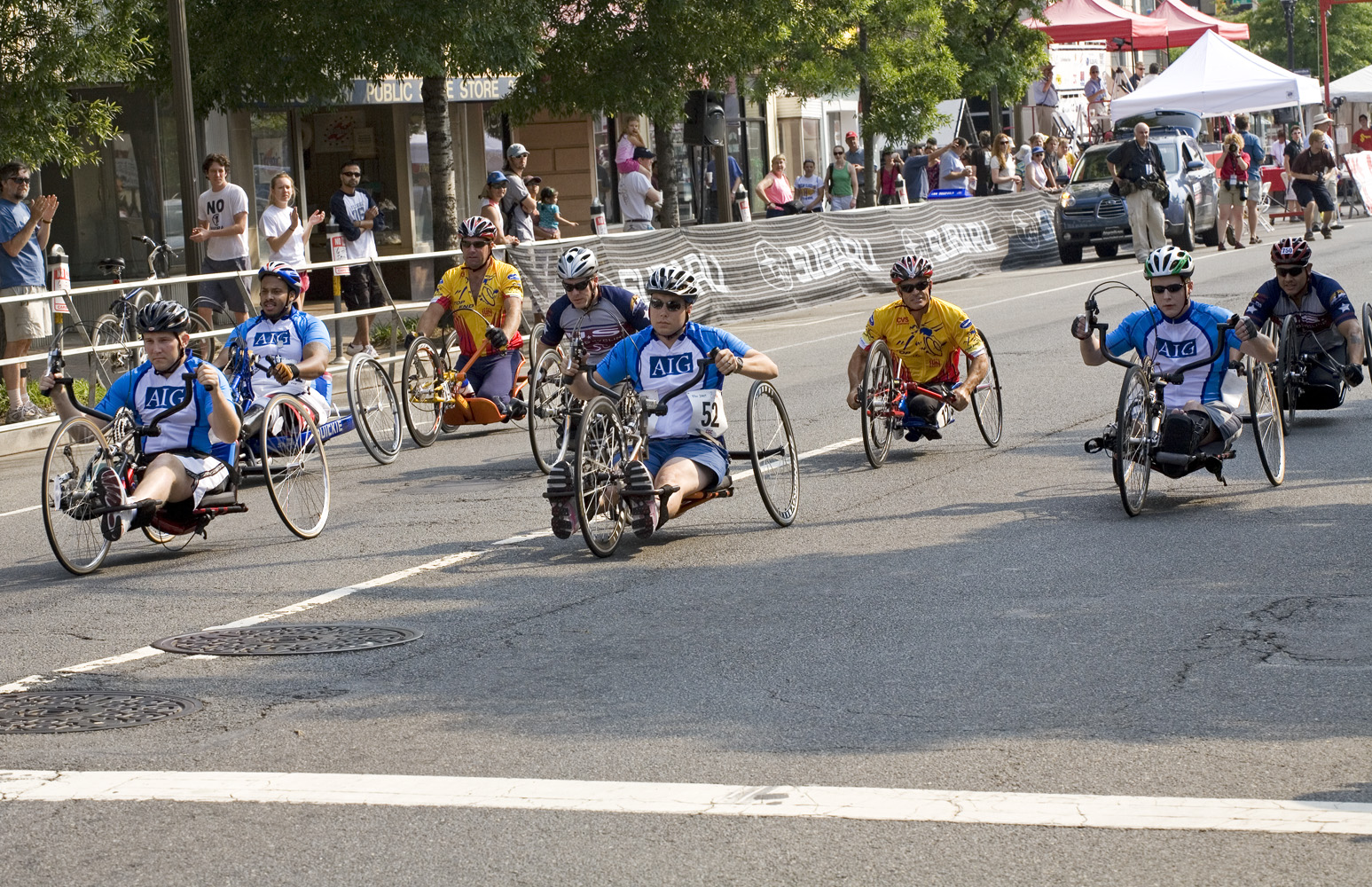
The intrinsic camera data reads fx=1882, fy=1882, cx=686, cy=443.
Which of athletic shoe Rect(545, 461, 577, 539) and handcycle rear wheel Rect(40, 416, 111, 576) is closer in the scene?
athletic shoe Rect(545, 461, 577, 539)

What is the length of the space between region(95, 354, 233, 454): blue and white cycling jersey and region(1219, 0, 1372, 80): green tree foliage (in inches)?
2860

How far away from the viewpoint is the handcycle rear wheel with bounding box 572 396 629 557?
9273 mm

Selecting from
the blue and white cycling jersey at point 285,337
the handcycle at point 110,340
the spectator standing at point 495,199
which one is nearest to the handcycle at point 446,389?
the blue and white cycling jersey at point 285,337

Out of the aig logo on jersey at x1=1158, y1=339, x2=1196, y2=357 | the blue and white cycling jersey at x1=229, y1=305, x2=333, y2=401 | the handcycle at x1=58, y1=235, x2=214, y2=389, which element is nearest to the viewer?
the aig logo on jersey at x1=1158, y1=339, x2=1196, y2=357

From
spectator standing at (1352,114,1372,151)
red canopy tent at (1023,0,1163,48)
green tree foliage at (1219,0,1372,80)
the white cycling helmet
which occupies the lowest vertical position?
the white cycling helmet

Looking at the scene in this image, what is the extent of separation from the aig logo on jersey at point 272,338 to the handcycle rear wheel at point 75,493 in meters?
2.58

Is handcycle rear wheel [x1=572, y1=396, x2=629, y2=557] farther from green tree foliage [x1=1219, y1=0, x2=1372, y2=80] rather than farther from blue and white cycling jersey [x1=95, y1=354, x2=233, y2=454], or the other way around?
green tree foliage [x1=1219, y1=0, x2=1372, y2=80]

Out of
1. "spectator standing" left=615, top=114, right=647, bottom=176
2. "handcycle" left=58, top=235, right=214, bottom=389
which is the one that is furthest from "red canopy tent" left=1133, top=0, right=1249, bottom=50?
"handcycle" left=58, top=235, right=214, bottom=389

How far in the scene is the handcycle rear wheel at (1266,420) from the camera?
34.9 ft

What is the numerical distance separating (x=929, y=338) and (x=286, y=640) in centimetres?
590

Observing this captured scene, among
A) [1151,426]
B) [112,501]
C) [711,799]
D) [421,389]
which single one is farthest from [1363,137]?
[711,799]

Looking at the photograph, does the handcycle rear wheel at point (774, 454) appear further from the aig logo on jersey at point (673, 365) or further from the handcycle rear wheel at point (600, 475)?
the handcycle rear wheel at point (600, 475)

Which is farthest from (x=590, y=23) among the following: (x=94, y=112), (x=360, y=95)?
(x=94, y=112)

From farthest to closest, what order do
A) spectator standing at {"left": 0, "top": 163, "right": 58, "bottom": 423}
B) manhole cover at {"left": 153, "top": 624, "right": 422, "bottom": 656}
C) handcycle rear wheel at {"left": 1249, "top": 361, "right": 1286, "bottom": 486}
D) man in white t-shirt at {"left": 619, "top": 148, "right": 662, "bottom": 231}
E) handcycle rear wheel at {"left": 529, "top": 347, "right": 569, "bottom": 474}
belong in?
man in white t-shirt at {"left": 619, "top": 148, "right": 662, "bottom": 231}
spectator standing at {"left": 0, "top": 163, "right": 58, "bottom": 423}
handcycle rear wheel at {"left": 529, "top": 347, "right": 569, "bottom": 474}
handcycle rear wheel at {"left": 1249, "top": 361, "right": 1286, "bottom": 486}
manhole cover at {"left": 153, "top": 624, "right": 422, "bottom": 656}
